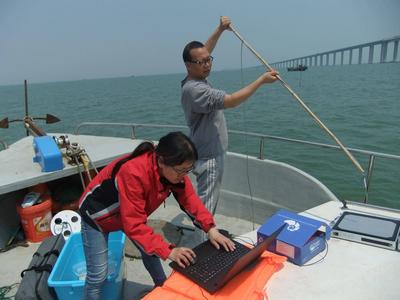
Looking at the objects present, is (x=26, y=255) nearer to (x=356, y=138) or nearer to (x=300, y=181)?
(x=300, y=181)

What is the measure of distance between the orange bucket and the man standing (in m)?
1.90

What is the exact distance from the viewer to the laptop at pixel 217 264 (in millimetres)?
1441

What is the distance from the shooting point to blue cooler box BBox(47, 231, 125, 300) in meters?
2.25

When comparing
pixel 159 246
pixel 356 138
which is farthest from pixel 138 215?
pixel 356 138

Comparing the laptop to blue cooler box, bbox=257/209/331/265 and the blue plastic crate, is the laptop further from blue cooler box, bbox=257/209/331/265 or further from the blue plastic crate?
the blue plastic crate

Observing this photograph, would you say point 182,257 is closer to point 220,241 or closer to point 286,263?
point 220,241

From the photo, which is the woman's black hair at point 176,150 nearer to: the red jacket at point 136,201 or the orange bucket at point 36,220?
the red jacket at point 136,201

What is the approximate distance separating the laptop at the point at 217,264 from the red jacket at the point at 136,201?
14 cm

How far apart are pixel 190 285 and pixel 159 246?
0.81 feet

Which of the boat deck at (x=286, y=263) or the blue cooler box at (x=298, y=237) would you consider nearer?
the boat deck at (x=286, y=263)

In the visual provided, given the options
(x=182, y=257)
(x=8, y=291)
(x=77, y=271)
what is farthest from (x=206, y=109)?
(x=8, y=291)

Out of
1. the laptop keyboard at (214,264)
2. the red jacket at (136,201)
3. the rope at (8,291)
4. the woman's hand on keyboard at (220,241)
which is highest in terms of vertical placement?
the red jacket at (136,201)

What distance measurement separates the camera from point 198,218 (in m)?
1.88

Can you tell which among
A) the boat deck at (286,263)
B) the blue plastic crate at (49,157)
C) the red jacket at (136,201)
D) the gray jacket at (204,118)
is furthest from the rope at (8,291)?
the gray jacket at (204,118)
